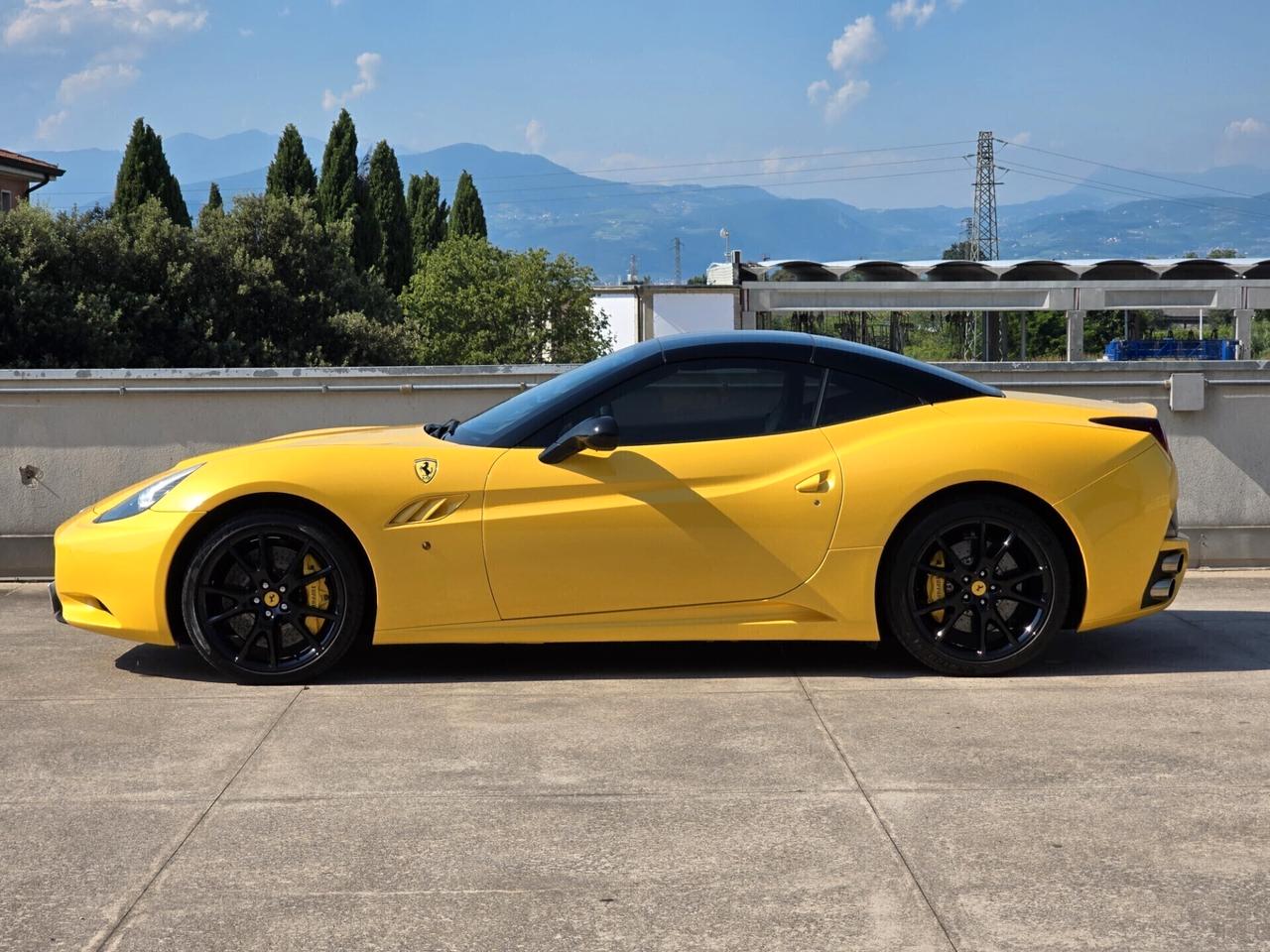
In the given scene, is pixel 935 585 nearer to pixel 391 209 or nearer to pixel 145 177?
pixel 145 177

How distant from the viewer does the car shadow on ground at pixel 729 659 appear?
5762 millimetres

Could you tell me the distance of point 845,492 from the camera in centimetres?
549

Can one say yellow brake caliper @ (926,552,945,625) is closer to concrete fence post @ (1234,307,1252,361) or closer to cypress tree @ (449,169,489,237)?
concrete fence post @ (1234,307,1252,361)

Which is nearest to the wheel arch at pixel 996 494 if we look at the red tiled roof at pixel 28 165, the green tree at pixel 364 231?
the green tree at pixel 364 231

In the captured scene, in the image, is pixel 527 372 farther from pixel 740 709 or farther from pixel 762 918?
pixel 762 918

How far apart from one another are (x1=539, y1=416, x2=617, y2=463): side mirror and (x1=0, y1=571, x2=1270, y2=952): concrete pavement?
913 mm

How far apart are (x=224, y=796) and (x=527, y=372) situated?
14.4ft

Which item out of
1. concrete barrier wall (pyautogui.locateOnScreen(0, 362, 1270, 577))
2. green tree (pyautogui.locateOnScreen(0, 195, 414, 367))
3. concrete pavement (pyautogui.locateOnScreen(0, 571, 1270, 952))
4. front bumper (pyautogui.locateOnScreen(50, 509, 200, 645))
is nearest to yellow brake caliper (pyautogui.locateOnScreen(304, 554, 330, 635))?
concrete pavement (pyautogui.locateOnScreen(0, 571, 1270, 952))

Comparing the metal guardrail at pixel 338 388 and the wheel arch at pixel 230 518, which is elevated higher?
the metal guardrail at pixel 338 388

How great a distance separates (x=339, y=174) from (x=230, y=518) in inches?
1621

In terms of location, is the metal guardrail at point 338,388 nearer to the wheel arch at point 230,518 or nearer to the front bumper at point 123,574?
the front bumper at point 123,574

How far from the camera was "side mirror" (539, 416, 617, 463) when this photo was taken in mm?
5406

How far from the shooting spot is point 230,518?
5.54 metres

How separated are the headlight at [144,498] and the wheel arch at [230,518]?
9.2 inches
